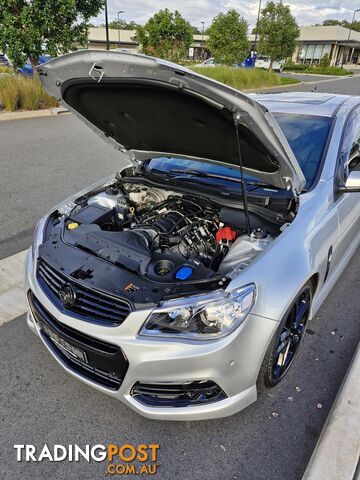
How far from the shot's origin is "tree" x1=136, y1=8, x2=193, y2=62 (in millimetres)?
20453

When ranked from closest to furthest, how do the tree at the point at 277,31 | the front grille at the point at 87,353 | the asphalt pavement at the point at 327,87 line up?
1. the front grille at the point at 87,353
2. the asphalt pavement at the point at 327,87
3. the tree at the point at 277,31

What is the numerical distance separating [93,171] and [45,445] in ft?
16.4

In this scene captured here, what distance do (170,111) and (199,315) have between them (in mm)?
1356

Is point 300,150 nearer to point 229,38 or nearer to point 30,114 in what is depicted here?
point 30,114

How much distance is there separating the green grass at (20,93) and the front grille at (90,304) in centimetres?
1068

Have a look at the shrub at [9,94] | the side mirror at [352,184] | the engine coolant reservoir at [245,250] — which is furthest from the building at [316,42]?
the engine coolant reservoir at [245,250]

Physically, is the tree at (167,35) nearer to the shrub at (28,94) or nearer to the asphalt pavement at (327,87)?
the asphalt pavement at (327,87)

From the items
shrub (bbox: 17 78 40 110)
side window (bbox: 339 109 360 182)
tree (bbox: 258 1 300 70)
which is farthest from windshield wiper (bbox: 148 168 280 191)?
tree (bbox: 258 1 300 70)

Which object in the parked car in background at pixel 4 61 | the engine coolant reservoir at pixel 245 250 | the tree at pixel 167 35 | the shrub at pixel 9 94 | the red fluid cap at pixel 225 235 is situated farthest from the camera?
the tree at pixel 167 35

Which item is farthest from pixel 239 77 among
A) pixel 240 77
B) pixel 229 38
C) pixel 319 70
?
pixel 319 70

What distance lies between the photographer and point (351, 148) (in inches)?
125

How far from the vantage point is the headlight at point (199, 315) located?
→ 1.86 m

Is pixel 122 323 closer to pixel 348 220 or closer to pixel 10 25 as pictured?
pixel 348 220

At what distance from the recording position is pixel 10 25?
38.9 ft
